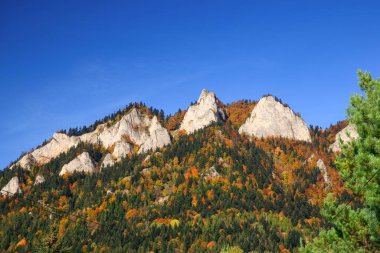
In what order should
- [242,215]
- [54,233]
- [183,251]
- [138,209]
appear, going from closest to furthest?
[54,233]
[183,251]
[242,215]
[138,209]

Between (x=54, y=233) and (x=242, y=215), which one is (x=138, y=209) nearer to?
(x=242, y=215)

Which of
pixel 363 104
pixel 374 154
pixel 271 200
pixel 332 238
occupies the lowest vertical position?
pixel 332 238

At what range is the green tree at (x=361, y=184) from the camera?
647 inches

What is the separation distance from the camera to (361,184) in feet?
55.5

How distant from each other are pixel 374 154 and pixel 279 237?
137m

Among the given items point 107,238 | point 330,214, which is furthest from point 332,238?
point 107,238

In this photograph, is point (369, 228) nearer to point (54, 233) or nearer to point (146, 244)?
point (54, 233)

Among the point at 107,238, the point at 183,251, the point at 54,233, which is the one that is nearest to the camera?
the point at 54,233

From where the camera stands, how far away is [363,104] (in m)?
18.0

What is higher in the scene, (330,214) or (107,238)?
(107,238)

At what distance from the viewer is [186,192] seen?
195m

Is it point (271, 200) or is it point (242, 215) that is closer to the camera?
point (242, 215)

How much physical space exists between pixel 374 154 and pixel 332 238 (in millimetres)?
4206

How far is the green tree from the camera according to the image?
16.4m
